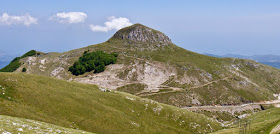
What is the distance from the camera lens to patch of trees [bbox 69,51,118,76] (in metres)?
146

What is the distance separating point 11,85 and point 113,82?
280 ft

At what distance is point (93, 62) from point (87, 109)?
102 meters

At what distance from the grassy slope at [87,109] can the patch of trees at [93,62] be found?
259 feet

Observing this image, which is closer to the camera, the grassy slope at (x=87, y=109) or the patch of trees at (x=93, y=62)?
the grassy slope at (x=87, y=109)

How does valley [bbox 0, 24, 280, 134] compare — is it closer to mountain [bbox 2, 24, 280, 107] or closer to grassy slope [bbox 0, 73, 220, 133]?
mountain [bbox 2, 24, 280, 107]

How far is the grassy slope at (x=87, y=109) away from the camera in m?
46.6

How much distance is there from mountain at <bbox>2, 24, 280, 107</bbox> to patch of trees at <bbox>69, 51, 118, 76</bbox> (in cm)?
170

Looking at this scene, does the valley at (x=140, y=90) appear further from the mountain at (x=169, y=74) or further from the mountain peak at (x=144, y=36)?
the mountain peak at (x=144, y=36)

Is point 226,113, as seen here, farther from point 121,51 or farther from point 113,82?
point 121,51

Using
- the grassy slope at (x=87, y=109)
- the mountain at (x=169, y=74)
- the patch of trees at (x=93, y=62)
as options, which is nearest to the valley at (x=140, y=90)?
the mountain at (x=169, y=74)

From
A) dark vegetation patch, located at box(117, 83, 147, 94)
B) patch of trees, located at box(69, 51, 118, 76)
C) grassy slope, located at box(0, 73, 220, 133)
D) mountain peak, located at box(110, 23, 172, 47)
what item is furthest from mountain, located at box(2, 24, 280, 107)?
grassy slope, located at box(0, 73, 220, 133)

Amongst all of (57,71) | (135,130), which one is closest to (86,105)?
(135,130)

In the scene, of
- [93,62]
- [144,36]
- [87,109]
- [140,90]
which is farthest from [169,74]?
[87,109]

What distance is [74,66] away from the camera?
494 feet
